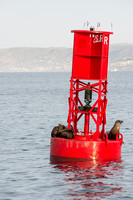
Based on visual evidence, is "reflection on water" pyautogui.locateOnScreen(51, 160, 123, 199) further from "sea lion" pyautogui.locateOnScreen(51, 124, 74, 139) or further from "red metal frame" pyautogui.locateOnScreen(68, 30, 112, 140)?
"red metal frame" pyautogui.locateOnScreen(68, 30, 112, 140)

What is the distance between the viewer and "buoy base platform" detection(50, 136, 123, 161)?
31.3 meters

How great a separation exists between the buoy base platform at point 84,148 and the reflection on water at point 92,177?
39 cm

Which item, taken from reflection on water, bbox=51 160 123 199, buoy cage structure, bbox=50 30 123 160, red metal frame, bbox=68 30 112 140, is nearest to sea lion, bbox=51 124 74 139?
buoy cage structure, bbox=50 30 123 160

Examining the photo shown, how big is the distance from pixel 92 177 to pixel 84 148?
2.79 m

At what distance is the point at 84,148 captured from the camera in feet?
103

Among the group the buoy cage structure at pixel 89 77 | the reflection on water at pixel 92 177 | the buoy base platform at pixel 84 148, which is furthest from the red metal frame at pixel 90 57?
the reflection on water at pixel 92 177

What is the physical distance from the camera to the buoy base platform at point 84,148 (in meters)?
31.3

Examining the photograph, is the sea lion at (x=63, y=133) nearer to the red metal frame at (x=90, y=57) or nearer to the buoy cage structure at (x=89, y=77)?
the buoy cage structure at (x=89, y=77)

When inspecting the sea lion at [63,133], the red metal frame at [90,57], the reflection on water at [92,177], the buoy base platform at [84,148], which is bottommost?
the reflection on water at [92,177]

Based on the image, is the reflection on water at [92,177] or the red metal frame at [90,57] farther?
the red metal frame at [90,57]

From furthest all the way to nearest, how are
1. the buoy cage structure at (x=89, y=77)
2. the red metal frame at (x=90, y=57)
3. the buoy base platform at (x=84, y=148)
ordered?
the red metal frame at (x=90, y=57), the buoy cage structure at (x=89, y=77), the buoy base platform at (x=84, y=148)

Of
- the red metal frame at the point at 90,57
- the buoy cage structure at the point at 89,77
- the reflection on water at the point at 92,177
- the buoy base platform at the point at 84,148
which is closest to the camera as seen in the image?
the reflection on water at the point at 92,177

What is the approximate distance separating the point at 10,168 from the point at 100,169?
521 cm

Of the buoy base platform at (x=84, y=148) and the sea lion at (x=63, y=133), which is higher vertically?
the sea lion at (x=63, y=133)
